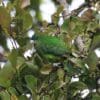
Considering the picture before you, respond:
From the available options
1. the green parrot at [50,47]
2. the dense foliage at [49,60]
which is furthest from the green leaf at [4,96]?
the green parrot at [50,47]

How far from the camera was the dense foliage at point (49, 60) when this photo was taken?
78cm

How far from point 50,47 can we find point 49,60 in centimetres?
4

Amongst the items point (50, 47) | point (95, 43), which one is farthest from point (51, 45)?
point (95, 43)

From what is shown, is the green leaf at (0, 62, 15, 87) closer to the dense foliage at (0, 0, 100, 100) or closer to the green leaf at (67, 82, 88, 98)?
the dense foliage at (0, 0, 100, 100)

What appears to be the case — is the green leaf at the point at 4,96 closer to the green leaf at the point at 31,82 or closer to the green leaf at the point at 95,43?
the green leaf at the point at 31,82

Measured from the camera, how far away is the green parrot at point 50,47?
0.82 meters

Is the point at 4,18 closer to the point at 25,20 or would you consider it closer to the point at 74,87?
the point at 25,20

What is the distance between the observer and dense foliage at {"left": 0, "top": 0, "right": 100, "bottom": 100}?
776 mm

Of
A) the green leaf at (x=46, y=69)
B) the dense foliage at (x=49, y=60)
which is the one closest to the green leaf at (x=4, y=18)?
the dense foliage at (x=49, y=60)

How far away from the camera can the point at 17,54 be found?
79cm

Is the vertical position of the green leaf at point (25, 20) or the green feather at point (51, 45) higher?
the green leaf at point (25, 20)

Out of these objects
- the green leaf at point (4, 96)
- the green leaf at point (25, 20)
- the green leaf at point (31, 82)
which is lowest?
the green leaf at point (4, 96)

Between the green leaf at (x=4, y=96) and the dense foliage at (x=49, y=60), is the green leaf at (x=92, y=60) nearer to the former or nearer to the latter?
the dense foliage at (x=49, y=60)

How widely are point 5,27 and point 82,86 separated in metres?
0.20
